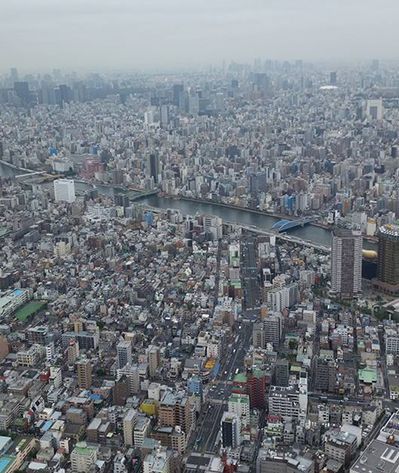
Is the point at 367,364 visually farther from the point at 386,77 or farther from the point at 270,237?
the point at 386,77

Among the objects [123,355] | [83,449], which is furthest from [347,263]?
[83,449]

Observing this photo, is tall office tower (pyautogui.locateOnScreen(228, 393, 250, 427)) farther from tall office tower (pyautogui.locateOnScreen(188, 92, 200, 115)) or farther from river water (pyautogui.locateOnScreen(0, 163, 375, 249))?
tall office tower (pyautogui.locateOnScreen(188, 92, 200, 115))

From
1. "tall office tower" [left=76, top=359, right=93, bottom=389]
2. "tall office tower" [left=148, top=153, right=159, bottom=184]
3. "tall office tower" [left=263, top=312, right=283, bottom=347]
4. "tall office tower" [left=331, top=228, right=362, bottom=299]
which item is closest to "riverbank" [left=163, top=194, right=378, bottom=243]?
"tall office tower" [left=148, top=153, right=159, bottom=184]

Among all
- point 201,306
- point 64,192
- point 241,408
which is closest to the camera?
point 241,408

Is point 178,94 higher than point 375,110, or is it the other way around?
point 178,94

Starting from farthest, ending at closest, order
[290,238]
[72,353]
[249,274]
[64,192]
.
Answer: [64,192] → [290,238] → [249,274] → [72,353]

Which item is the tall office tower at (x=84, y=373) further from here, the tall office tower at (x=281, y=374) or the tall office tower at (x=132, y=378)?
the tall office tower at (x=281, y=374)

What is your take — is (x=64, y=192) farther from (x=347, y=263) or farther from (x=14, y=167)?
(x=347, y=263)
